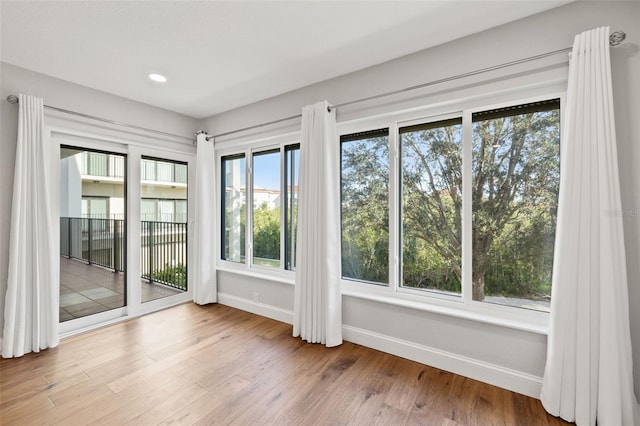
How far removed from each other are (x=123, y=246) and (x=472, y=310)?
3.70m

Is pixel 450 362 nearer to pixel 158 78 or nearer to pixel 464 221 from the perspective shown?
pixel 464 221

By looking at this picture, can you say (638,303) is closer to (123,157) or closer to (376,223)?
(376,223)

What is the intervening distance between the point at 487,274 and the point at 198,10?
278 cm

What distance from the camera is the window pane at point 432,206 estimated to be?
7.69ft

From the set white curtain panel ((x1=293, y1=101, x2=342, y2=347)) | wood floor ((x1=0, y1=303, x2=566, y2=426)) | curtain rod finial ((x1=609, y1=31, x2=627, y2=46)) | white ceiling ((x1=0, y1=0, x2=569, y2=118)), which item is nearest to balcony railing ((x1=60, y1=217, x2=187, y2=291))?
wood floor ((x1=0, y1=303, x2=566, y2=426))

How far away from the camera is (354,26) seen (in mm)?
2004

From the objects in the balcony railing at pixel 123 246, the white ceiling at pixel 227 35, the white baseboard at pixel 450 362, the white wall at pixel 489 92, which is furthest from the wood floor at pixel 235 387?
the white ceiling at pixel 227 35

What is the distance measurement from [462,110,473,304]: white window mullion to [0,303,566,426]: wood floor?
70cm

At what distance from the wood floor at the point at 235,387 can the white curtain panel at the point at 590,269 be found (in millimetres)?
268

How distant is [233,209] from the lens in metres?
3.91

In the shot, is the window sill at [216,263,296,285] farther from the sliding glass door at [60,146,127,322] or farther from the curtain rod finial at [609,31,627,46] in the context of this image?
the curtain rod finial at [609,31,627,46]

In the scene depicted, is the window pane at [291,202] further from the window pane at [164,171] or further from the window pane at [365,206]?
the window pane at [164,171]

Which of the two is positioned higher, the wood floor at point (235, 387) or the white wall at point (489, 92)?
the white wall at point (489, 92)

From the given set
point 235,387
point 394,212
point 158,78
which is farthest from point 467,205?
point 158,78
